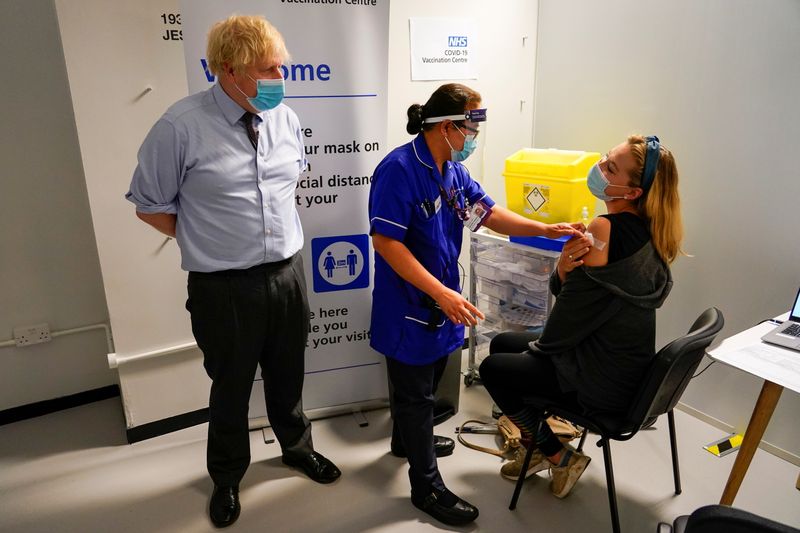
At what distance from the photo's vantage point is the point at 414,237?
1.83m

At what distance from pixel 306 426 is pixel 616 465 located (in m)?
1.28

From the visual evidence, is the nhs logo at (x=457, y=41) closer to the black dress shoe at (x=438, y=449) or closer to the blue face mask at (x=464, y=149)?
the blue face mask at (x=464, y=149)

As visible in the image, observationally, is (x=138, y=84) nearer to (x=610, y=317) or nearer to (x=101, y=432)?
(x=101, y=432)

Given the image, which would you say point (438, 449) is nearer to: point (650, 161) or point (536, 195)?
point (536, 195)

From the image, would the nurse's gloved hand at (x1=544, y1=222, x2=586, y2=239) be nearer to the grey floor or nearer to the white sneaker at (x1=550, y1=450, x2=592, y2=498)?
the white sneaker at (x1=550, y1=450, x2=592, y2=498)

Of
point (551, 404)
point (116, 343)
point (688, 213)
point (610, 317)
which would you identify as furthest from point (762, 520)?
point (116, 343)

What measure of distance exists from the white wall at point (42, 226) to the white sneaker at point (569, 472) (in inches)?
87.6

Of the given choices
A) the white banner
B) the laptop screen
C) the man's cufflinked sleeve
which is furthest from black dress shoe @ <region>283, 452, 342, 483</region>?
the laptop screen

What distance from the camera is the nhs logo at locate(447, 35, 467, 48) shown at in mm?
2872

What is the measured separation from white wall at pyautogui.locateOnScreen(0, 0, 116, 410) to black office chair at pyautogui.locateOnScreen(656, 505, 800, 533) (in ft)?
8.80

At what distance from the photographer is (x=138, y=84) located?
7.14ft

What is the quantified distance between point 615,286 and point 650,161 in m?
0.38

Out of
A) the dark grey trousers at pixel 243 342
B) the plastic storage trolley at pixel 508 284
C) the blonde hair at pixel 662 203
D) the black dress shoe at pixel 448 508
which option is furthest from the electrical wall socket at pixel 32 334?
the blonde hair at pixel 662 203

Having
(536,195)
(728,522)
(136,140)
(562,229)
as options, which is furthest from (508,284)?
(728,522)
